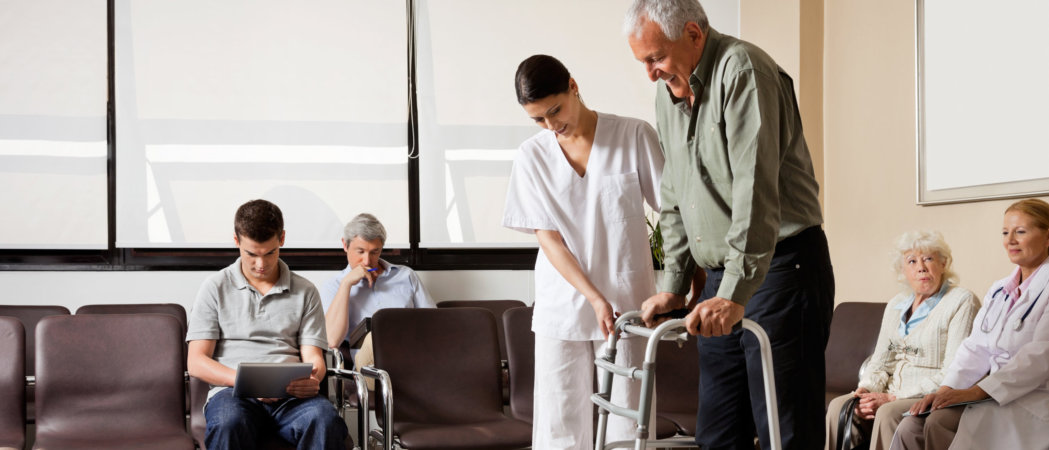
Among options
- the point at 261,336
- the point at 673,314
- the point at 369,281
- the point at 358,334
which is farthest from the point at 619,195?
the point at 369,281

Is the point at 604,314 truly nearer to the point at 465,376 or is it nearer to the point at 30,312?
the point at 465,376

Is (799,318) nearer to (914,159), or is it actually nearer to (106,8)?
(914,159)

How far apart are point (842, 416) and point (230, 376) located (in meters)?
2.19

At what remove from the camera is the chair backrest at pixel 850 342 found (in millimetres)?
4047

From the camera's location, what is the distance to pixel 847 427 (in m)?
3.43

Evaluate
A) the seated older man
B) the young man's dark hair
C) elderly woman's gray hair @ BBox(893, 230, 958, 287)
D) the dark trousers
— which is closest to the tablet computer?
the young man's dark hair

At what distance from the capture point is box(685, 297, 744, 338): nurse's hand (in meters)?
1.72

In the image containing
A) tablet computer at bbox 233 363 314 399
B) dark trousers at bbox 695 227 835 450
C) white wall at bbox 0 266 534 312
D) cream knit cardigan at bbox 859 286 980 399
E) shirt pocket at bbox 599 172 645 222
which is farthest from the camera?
white wall at bbox 0 266 534 312

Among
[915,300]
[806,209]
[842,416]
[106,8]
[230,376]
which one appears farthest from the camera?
[106,8]

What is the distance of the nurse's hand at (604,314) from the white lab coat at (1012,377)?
1457 mm

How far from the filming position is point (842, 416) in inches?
137

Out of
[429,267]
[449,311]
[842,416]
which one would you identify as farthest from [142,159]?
[842,416]

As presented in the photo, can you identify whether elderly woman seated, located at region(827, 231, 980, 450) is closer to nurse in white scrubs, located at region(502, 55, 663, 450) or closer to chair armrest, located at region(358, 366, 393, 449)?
nurse in white scrubs, located at region(502, 55, 663, 450)

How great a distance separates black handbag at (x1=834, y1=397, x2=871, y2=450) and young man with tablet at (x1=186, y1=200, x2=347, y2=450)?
1826mm
